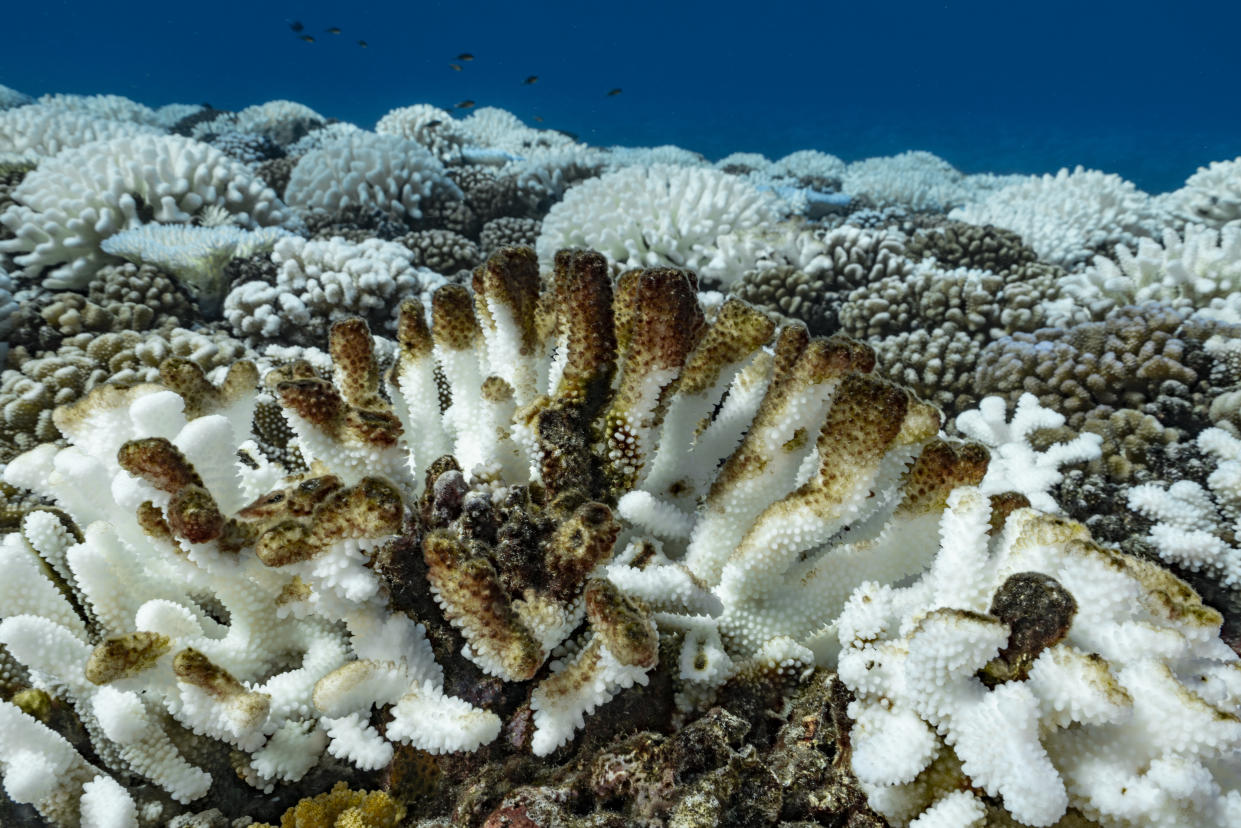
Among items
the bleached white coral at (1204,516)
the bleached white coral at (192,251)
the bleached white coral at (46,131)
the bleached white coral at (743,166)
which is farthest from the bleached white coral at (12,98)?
the bleached white coral at (1204,516)

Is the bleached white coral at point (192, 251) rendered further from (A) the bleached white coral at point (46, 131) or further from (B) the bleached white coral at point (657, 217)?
(A) the bleached white coral at point (46, 131)

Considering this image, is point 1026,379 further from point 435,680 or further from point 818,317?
point 435,680

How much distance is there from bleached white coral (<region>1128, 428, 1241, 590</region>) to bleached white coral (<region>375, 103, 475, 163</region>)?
9404 millimetres

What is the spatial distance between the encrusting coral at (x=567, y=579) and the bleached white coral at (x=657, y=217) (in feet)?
12.2

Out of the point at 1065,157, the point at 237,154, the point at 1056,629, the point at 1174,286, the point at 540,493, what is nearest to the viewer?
the point at 1056,629

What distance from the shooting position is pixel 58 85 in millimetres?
71500

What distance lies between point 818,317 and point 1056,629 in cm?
387

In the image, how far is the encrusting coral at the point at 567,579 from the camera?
1111 mm

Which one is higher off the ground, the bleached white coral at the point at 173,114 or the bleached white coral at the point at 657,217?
the bleached white coral at the point at 173,114

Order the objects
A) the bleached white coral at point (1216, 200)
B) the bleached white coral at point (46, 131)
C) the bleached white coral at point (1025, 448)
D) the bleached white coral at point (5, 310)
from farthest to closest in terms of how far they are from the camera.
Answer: the bleached white coral at point (1216, 200) < the bleached white coral at point (46, 131) < the bleached white coral at point (5, 310) < the bleached white coral at point (1025, 448)

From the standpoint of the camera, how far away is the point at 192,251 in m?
4.11

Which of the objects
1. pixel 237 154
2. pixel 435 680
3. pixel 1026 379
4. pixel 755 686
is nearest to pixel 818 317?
pixel 1026 379

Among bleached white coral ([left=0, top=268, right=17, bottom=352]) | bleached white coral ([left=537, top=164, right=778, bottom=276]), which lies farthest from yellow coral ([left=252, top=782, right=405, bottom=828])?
bleached white coral ([left=537, top=164, right=778, bottom=276])

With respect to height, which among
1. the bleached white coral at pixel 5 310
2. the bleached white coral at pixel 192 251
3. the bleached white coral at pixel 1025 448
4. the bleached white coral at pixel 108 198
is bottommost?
the bleached white coral at pixel 1025 448
